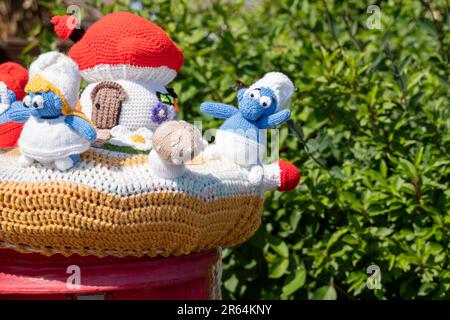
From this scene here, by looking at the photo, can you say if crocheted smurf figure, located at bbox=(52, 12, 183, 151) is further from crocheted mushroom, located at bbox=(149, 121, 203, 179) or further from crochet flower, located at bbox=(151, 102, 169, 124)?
crocheted mushroom, located at bbox=(149, 121, 203, 179)

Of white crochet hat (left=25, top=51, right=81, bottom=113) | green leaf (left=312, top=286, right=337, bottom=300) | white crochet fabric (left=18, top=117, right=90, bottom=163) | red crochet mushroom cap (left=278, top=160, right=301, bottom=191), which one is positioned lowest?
green leaf (left=312, top=286, right=337, bottom=300)

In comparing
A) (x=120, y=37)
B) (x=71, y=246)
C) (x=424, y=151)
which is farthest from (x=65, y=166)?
(x=424, y=151)

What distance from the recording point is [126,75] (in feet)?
6.13

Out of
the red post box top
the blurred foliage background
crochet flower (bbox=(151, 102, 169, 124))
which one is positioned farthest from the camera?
the blurred foliage background

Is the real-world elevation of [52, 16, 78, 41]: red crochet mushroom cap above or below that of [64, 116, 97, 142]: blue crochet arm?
above

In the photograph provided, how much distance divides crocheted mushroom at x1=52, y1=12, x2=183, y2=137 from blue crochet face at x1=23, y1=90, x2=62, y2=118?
0.27m

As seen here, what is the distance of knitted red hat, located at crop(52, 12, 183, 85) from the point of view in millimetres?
1854

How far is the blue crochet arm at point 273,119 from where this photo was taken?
69.8 inches

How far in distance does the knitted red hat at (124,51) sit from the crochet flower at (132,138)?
15 centimetres

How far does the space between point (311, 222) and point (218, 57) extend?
811 mm

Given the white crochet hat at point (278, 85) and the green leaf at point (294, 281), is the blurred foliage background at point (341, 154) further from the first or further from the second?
the white crochet hat at point (278, 85)

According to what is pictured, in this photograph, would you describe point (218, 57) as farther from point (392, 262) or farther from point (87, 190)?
point (87, 190)

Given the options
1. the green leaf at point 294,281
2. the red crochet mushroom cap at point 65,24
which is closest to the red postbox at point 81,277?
the red crochet mushroom cap at point 65,24

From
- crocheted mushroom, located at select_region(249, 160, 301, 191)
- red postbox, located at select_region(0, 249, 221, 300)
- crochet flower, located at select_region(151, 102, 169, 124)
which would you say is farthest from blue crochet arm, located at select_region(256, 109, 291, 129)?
red postbox, located at select_region(0, 249, 221, 300)
